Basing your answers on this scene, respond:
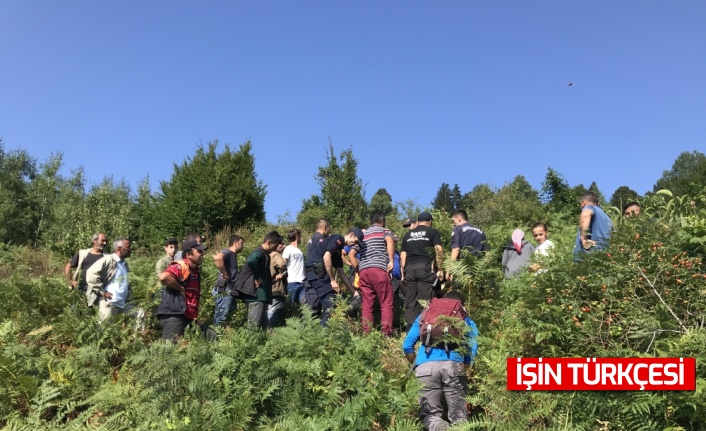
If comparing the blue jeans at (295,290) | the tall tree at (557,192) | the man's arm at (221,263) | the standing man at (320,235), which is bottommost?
the blue jeans at (295,290)

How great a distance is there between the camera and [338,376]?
16.9ft

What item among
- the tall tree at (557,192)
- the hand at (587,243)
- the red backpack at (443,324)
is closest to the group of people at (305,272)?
the hand at (587,243)

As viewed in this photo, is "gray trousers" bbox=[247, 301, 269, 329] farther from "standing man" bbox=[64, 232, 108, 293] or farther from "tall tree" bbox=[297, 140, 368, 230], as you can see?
"tall tree" bbox=[297, 140, 368, 230]

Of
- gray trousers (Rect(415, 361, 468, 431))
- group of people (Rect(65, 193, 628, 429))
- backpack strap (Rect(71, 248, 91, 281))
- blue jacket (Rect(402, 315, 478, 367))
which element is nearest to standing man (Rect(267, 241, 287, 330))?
group of people (Rect(65, 193, 628, 429))

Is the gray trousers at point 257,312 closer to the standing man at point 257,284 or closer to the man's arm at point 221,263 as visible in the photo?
the standing man at point 257,284

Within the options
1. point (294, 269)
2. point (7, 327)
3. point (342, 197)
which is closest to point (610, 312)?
point (294, 269)

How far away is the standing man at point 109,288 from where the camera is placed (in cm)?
766

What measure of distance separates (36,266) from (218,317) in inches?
539

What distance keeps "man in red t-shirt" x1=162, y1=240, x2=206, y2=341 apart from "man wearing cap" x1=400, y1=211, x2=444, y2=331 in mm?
3076

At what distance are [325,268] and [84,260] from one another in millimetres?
3830

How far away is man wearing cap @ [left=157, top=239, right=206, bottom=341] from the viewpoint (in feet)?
21.2

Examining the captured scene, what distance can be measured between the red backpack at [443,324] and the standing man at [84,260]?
5567 mm

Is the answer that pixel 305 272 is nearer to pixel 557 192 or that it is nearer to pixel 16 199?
pixel 557 192

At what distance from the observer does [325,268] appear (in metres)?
8.37
